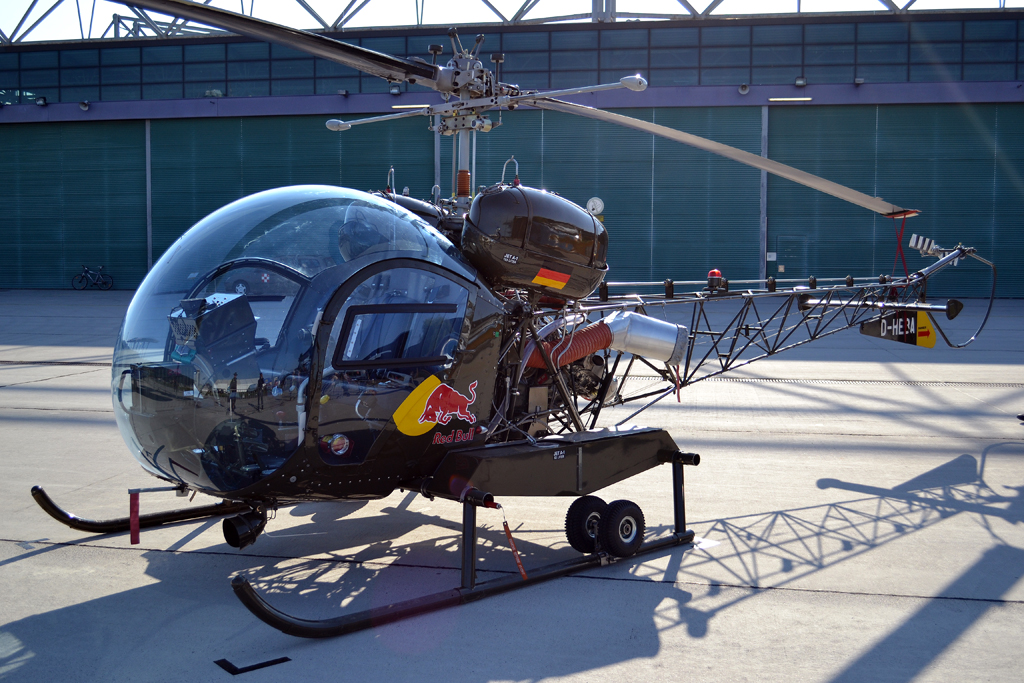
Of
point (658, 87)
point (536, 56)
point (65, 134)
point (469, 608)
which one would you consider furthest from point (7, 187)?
point (469, 608)

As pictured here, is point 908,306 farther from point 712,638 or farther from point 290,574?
point 290,574

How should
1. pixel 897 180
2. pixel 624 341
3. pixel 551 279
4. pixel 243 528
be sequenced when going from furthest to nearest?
pixel 897 180 < pixel 624 341 < pixel 551 279 < pixel 243 528

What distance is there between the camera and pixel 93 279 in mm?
34375

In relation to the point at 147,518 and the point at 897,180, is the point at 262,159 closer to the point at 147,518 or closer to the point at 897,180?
the point at 897,180

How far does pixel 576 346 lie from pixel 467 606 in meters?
2.16

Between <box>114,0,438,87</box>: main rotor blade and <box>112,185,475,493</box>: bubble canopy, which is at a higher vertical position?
<box>114,0,438,87</box>: main rotor blade

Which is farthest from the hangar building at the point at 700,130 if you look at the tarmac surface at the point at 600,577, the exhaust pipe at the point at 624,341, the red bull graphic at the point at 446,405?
the red bull graphic at the point at 446,405

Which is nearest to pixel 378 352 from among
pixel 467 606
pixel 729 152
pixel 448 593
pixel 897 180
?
pixel 448 593

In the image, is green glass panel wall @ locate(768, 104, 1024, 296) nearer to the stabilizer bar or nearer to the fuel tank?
the stabilizer bar

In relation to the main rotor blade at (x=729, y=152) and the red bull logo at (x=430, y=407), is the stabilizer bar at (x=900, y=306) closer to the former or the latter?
the main rotor blade at (x=729, y=152)

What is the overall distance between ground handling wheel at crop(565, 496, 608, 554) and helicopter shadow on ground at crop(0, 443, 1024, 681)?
0.23m

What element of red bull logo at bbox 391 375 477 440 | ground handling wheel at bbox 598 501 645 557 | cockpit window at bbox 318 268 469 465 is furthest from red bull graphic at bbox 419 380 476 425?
ground handling wheel at bbox 598 501 645 557

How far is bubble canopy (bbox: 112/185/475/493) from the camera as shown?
4.34 metres

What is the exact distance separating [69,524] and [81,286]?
108ft
